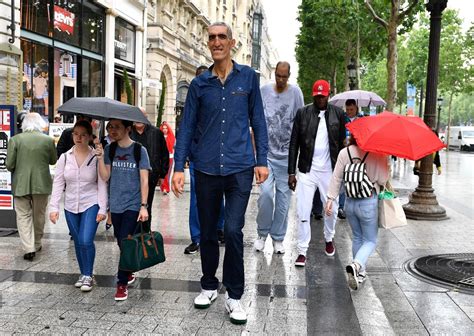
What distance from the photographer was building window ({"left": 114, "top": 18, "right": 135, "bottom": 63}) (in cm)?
2092

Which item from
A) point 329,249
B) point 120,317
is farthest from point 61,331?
point 329,249

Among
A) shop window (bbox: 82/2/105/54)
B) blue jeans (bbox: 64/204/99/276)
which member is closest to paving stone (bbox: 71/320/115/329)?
blue jeans (bbox: 64/204/99/276)

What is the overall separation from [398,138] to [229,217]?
169 centimetres

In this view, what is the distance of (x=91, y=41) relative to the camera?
18.5 metres

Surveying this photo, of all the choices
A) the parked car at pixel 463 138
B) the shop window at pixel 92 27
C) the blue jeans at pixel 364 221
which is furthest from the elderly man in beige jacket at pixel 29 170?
the parked car at pixel 463 138

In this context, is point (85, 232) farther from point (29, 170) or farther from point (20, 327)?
point (29, 170)

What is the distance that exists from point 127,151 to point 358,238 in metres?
2.34

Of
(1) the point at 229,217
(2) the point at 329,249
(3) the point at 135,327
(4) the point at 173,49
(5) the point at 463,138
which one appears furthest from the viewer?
(5) the point at 463,138

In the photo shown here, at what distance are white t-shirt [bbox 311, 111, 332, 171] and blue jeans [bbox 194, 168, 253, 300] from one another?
1.89m

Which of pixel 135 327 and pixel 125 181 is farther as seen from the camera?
pixel 125 181

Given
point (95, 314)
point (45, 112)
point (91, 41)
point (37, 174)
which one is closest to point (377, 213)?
point (95, 314)

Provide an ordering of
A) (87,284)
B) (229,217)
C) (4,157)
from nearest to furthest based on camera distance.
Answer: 1. (229,217)
2. (87,284)
3. (4,157)

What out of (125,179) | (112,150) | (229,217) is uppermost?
(112,150)

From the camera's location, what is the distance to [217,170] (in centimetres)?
424
